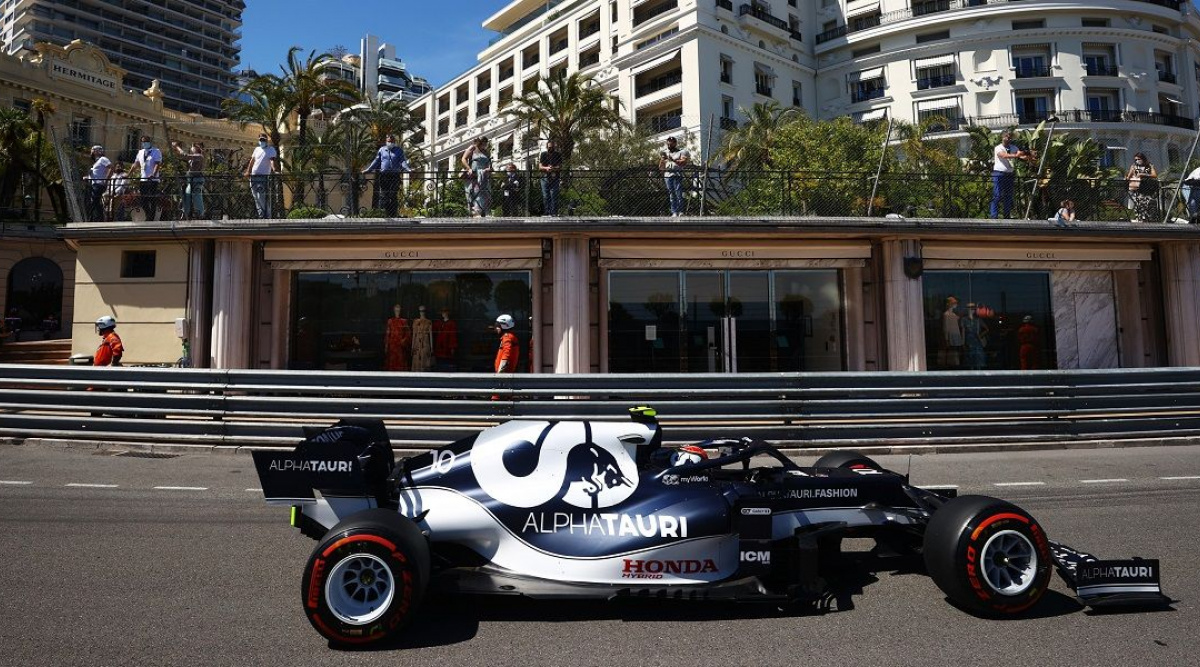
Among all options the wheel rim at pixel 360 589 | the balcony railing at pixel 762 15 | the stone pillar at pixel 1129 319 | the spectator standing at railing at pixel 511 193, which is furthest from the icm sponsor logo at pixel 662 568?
the balcony railing at pixel 762 15

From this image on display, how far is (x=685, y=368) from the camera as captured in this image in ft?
48.3

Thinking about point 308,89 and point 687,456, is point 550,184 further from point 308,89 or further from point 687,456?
point 308,89

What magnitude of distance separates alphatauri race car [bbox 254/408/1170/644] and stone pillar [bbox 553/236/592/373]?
9.21 metres

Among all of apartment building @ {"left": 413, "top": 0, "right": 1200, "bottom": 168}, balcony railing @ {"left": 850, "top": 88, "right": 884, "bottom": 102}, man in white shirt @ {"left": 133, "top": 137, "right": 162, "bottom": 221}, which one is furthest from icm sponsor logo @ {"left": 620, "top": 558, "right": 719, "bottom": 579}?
balcony railing @ {"left": 850, "top": 88, "right": 884, "bottom": 102}

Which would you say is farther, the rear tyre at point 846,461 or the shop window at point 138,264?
the shop window at point 138,264

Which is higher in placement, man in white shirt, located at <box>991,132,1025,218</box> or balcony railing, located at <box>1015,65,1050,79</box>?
balcony railing, located at <box>1015,65,1050,79</box>

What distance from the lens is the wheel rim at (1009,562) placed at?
378 centimetres

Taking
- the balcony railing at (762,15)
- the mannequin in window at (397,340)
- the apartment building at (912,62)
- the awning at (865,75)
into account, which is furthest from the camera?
the awning at (865,75)

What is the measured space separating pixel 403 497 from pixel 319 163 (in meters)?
16.5

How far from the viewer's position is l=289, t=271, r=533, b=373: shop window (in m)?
14.3

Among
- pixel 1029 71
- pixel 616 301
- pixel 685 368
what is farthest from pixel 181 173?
pixel 1029 71

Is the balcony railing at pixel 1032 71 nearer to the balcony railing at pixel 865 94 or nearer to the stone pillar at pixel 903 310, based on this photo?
the balcony railing at pixel 865 94

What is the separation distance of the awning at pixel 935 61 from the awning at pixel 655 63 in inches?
831

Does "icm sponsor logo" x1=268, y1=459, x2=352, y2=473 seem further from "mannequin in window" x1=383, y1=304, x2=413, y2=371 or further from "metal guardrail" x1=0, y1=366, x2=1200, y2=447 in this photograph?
"mannequin in window" x1=383, y1=304, x2=413, y2=371
